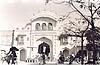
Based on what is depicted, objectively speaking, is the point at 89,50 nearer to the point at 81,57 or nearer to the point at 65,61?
the point at 81,57

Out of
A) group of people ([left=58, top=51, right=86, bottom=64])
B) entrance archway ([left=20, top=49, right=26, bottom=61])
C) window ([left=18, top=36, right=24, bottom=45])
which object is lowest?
group of people ([left=58, top=51, right=86, bottom=64])

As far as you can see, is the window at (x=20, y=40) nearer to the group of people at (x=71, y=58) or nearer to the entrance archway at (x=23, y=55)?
the entrance archway at (x=23, y=55)

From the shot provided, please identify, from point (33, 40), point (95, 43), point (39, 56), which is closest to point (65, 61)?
point (39, 56)

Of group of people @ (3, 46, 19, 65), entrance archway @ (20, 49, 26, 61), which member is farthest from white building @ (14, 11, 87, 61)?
group of people @ (3, 46, 19, 65)

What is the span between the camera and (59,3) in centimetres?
350

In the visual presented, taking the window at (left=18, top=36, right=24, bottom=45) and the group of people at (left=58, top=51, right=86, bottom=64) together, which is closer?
the group of people at (left=58, top=51, right=86, bottom=64)

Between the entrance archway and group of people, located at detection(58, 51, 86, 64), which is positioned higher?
the entrance archway

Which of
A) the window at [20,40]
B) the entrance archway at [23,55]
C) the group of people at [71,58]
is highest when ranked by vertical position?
the window at [20,40]

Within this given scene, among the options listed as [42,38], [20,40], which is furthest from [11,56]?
[42,38]

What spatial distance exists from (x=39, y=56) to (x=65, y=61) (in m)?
0.28

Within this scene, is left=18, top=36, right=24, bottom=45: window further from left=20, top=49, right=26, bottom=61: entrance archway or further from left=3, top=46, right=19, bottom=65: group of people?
left=3, top=46, right=19, bottom=65: group of people

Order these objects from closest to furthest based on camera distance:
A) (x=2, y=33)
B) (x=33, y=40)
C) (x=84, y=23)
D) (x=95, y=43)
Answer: (x=95, y=43), (x=84, y=23), (x=2, y=33), (x=33, y=40)

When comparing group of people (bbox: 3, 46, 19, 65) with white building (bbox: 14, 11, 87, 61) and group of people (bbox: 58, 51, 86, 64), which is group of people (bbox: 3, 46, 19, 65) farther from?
group of people (bbox: 58, 51, 86, 64)

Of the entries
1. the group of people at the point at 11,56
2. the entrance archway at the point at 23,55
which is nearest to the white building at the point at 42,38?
the entrance archway at the point at 23,55
